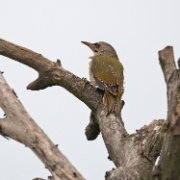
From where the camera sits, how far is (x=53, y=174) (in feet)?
20.1

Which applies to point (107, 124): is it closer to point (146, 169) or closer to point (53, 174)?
point (146, 169)

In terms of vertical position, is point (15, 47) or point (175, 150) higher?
point (15, 47)

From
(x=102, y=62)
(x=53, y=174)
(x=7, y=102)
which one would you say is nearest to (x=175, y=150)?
(x=53, y=174)

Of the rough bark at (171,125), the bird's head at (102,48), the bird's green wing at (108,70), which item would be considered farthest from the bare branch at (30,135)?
the bird's head at (102,48)

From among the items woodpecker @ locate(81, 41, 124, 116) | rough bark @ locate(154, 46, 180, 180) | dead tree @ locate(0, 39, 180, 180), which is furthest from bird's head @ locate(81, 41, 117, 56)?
rough bark @ locate(154, 46, 180, 180)

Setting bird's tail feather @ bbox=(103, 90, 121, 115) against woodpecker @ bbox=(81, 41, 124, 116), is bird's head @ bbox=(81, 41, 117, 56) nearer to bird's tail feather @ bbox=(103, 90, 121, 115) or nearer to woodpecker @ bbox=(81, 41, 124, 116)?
woodpecker @ bbox=(81, 41, 124, 116)

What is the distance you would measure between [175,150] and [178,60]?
0.79 m

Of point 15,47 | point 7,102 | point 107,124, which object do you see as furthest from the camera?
point 15,47

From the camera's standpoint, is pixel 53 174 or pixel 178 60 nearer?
pixel 178 60

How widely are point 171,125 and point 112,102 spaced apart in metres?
4.02

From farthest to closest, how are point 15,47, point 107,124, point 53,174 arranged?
point 15,47
point 107,124
point 53,174

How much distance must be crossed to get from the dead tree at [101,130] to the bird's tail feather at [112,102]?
106 millimetres

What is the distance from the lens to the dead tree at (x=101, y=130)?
513 centimetres

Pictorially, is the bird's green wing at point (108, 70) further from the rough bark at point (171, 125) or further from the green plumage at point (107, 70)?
the rough bark at point (171, 125)
